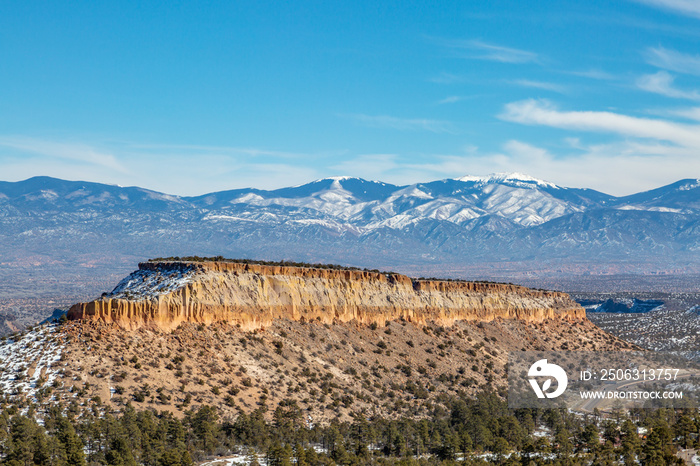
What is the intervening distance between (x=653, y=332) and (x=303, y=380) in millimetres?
79102

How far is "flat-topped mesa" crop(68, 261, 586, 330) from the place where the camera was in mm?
61719

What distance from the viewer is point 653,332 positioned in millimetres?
127438

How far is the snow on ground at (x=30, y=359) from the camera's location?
176ft

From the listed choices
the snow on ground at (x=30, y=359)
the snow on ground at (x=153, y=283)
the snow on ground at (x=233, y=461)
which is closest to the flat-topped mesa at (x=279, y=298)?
the snow on ground at (x=153, y=283)

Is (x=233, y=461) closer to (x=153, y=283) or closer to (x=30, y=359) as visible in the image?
(x=30, y=359)

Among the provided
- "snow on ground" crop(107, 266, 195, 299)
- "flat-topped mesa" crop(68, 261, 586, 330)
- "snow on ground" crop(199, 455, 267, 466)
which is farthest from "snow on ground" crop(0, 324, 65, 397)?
"snow on ground" crop(199, 455, 267, 466)

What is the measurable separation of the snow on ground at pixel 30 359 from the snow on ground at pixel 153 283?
5963mm

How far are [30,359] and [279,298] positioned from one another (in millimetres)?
21978

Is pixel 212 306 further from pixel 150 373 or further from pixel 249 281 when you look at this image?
pixel 150 373

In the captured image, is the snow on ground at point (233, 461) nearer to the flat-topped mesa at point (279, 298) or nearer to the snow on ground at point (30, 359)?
the snow on ground at point (30, 359)

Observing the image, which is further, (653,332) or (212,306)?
(653,332)

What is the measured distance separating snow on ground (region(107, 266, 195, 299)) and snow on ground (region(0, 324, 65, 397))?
596cm

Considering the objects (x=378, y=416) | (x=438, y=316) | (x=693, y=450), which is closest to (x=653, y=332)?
(x=438, y=316)

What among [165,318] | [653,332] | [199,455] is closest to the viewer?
[199,455]
